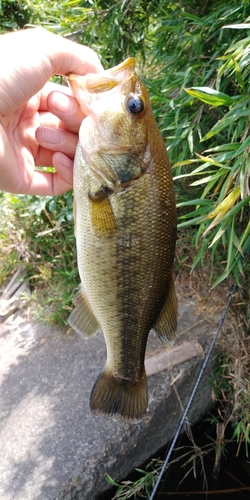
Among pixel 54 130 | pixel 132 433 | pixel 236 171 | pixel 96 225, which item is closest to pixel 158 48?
pixel 236 171

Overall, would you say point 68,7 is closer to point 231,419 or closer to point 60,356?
point 60,356

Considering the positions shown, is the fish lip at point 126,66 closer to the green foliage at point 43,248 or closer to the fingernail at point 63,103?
the fingernail at point 63,103

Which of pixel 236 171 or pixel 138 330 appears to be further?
pixel 236 171

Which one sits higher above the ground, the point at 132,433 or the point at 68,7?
the point at 68,7

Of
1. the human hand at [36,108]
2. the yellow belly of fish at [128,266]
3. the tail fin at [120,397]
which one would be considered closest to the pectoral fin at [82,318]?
the yellow belly of fish at [128,266]

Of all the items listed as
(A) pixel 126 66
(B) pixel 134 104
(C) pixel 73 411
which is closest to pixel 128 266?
(B) pixel 134 104

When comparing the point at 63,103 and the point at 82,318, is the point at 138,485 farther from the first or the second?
the point at 63,103

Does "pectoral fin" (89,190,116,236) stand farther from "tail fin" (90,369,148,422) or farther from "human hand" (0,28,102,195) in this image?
"tail fin" (90,369,148,422)
